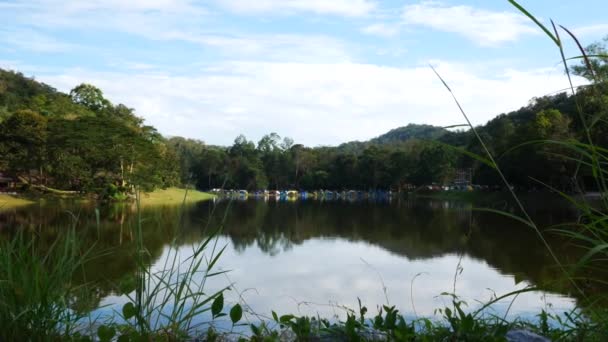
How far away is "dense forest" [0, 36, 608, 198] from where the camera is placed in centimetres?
2762

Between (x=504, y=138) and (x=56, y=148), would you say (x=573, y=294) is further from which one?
(x=504, y=138)

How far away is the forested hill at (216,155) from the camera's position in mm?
27656

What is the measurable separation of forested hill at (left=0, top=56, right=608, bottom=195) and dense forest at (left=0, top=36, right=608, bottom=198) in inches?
2.2

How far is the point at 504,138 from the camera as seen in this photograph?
1572 inches

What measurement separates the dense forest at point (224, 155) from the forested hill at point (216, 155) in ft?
0.18

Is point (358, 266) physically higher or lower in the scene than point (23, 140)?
lower

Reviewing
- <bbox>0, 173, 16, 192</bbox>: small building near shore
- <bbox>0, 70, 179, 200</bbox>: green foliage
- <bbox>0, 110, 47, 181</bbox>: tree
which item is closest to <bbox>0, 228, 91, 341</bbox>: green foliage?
<bbox>0, 70, 179, 200</bbox>: green foliage

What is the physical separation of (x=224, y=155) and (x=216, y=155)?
195 cm

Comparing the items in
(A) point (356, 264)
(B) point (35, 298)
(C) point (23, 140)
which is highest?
(C) point (23, 140)

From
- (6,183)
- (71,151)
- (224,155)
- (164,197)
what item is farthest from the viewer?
(224,155)

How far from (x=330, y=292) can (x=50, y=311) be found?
5395 millimetres

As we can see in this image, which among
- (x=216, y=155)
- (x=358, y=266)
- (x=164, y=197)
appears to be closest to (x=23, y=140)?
(x=164, y=197)

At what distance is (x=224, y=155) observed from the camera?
6159 centimetres

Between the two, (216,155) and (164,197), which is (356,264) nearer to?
(164,197)
